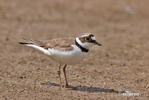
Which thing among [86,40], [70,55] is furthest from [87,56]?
[70,55]

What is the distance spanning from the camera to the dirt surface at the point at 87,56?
7401 millimetres

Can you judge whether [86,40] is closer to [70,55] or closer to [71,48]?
[71,48]

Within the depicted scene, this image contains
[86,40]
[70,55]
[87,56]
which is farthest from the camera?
[87,56]

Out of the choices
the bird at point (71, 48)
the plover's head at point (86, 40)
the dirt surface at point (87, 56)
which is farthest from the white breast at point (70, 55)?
the dirt surface at point (87, 56)

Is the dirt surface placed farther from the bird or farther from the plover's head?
the plover's head

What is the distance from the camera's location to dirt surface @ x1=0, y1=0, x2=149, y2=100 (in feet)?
24.3

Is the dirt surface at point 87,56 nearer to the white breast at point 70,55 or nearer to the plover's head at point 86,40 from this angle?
the white breast at point 70,55

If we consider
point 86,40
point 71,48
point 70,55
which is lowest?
point 70,55

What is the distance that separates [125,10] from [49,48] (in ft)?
35.2

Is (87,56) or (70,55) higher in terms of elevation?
(87,56)

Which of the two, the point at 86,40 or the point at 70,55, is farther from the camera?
the point at 86,40

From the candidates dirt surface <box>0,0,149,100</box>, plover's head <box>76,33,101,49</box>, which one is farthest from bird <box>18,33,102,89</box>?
dirt surface <box>0,0,149,100</box>

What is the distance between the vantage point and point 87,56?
34.9 feet

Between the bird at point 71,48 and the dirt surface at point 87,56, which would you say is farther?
the dirt surface at point 87,56
